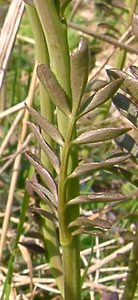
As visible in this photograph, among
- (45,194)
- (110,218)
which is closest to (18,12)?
(45,194)

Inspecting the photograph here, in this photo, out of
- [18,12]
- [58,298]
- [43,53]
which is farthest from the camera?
[58,298]

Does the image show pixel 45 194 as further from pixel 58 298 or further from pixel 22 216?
pixel 58 298

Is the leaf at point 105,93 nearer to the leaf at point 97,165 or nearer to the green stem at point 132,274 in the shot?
the leaf at point 97,165

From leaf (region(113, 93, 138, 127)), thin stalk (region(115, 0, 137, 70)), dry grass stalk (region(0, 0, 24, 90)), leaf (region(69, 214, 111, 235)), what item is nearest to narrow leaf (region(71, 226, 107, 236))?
leaf (region(69, 214, 111, 235))

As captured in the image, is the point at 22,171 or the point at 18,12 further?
the point at 22,171

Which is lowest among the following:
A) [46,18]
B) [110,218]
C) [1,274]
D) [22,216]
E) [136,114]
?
[110,218]

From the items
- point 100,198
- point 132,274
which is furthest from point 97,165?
point 132,274
